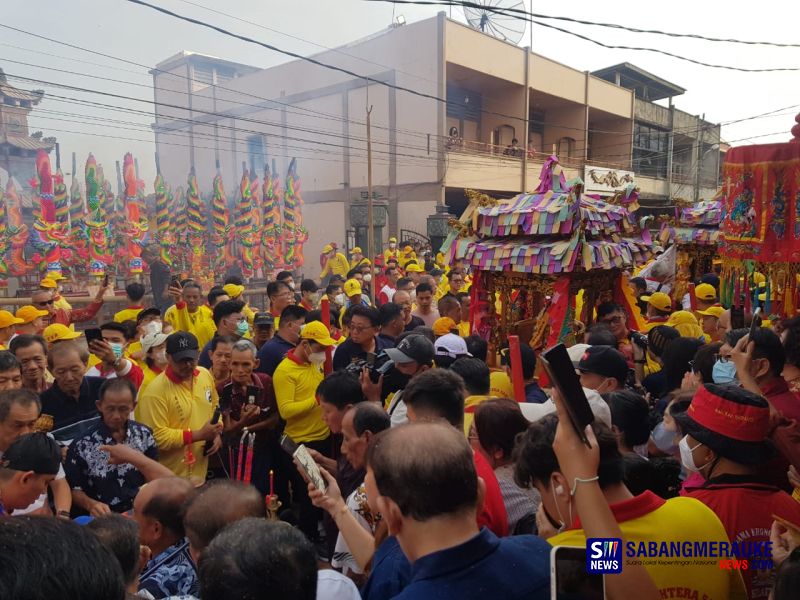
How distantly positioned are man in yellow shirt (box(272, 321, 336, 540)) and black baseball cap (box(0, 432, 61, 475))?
1.72 m

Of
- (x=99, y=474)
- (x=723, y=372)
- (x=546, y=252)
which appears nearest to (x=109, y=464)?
(x=99, y=474)

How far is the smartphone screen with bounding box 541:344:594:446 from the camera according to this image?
1445mm

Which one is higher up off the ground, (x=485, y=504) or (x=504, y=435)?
(x=504, y=435)

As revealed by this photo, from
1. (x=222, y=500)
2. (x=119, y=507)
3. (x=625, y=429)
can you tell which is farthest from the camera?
(x=119, y=507)

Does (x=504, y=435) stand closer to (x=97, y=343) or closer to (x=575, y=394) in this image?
(x=575, y=394)

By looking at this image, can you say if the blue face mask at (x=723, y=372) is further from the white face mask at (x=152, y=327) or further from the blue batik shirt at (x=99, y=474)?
the white face mask at (x=152, y=327)

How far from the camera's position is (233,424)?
3.99 meters

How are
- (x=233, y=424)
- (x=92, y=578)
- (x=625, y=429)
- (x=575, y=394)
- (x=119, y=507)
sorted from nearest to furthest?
(x=92, y=578) → (x=575, y=394) → (x=625, y=429) → (x=119, y=507) → (x=233, y=424)

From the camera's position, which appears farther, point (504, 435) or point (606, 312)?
point (606, 312)

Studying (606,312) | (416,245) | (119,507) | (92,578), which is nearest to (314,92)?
(416,245)

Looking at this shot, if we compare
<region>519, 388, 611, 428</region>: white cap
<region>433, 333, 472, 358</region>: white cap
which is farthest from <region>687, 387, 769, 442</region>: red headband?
<region>433, 333, 472, 358</region>: white cap

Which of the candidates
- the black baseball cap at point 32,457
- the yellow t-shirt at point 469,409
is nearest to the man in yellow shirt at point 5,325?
the black baseball cap at point 32,457

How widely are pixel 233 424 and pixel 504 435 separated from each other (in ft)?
7.47

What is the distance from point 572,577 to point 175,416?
10.1 ft
